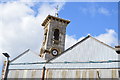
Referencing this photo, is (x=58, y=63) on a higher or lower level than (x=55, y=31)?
lower

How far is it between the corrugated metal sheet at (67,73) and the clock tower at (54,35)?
17487mm

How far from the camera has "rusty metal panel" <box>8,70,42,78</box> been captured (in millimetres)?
21186

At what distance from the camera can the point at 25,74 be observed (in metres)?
21.7

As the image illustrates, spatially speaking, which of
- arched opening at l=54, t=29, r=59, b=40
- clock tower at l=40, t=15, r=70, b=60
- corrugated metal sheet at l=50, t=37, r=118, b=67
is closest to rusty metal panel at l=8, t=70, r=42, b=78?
corrugated metal sheet at l=50, t=37, r=118, b=67

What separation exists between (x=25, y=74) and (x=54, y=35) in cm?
2236

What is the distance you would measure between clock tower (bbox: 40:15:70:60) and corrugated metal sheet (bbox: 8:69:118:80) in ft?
57.4

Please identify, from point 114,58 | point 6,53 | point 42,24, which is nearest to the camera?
point 114,58

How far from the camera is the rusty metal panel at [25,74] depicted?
21.2 m

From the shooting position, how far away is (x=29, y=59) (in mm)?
22609

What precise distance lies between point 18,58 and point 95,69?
8440mm

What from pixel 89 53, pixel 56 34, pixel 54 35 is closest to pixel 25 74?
pixel 89 53

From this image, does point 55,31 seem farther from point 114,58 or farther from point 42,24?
point 114,58

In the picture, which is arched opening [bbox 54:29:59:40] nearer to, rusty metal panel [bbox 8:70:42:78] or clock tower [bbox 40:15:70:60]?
clock tower [bbox 40:15:70:60]

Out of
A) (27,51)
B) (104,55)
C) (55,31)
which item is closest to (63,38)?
(55,31)
